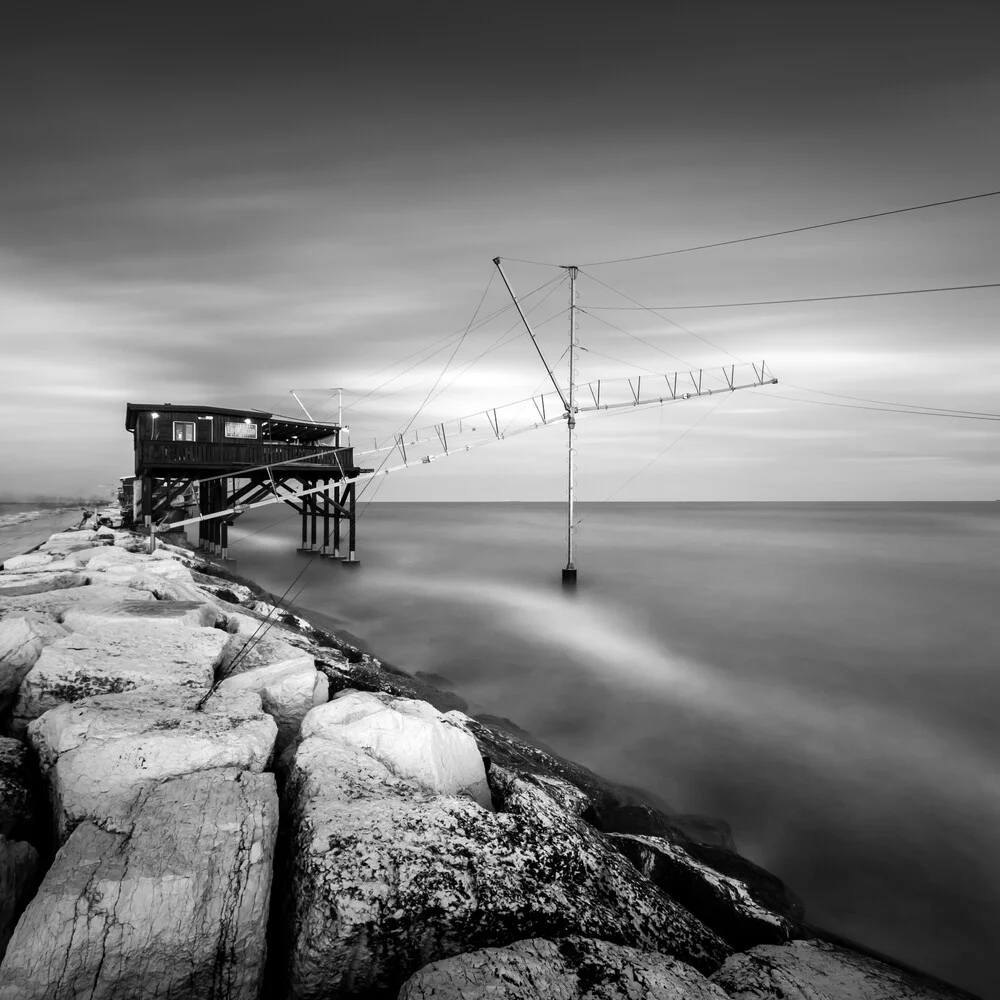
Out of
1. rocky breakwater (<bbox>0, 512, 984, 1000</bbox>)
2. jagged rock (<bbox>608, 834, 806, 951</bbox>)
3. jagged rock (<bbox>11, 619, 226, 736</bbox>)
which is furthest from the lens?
jagged rock (<bbox>11, 619, 226, 736</bbox>)

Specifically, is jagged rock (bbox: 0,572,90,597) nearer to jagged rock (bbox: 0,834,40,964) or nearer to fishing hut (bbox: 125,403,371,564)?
jagged rock (bbox: 0,834,40,964)

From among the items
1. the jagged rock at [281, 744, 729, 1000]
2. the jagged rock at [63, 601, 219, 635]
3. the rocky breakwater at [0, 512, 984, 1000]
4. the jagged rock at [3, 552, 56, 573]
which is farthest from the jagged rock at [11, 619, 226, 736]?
the jagged rock at [3, 552, 56, 573]

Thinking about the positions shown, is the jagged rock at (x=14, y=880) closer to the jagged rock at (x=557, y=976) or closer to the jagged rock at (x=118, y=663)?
the jagged rock at (x=557, y=976)

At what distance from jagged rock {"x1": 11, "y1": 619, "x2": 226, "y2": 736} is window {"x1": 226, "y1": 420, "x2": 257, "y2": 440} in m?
24.1

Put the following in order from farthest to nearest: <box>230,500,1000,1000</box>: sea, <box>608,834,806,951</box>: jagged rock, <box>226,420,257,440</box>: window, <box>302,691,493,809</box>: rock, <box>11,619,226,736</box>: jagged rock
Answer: <box>226,420,257,440</box>: window → <box>230,500,1000,1000</box>: sea → <box>11,619,226,736</box>: jagged rock → <box>302,691,493,809</box>: rock → <box>608,834,806,951</box>: jagged rock

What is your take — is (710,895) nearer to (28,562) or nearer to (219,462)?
(28,562)

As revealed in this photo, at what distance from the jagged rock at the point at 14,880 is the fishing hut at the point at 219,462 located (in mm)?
19611

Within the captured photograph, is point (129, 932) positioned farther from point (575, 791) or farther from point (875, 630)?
point (875, 630)

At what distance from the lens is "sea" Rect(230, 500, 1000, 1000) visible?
6.69 meters

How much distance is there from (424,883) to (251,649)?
4.55 m

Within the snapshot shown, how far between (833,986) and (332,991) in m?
2.86

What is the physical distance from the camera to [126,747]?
3.72 meters

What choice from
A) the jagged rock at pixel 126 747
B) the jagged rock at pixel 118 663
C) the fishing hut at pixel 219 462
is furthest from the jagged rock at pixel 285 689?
the fishing hut at pixel 219 462

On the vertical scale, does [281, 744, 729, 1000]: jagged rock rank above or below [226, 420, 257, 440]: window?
below
